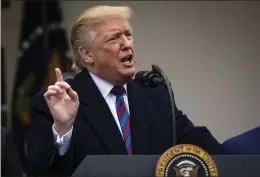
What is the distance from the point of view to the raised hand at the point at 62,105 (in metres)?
1.68

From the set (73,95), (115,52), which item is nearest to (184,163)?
(73,95)

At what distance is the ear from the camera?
2.09m

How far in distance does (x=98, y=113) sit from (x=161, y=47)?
1852 mm

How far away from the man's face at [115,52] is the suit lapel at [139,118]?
64 millimetres

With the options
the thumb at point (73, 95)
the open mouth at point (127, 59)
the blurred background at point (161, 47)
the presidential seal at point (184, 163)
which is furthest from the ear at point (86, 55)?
the blurred background at point (161, 47)

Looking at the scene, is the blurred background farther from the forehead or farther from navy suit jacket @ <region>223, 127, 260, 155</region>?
the forehead

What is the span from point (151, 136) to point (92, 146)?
0.64ft

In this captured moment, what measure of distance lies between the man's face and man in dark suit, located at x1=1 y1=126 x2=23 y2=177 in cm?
70

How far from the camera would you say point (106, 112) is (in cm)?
197

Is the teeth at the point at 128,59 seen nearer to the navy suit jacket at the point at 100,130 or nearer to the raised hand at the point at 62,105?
the navy suit jacket at the point at 100,130

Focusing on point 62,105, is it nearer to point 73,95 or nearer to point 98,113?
point 73,95

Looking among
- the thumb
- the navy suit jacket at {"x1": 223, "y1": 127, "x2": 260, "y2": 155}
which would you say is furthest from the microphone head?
the navy suit jacket at {"x1": 223, "y1": 127, "x2": 260, "y2": 155}

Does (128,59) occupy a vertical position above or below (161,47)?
above

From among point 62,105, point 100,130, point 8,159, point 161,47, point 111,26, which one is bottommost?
point 8,159
